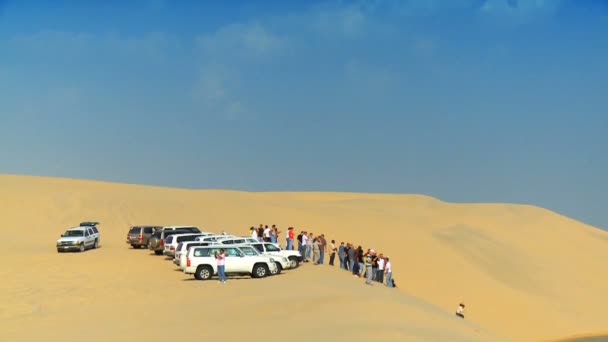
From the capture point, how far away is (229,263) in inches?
1124

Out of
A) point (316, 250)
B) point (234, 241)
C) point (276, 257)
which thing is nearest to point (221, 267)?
point (276, 257)

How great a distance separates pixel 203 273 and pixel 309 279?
436 centimetres

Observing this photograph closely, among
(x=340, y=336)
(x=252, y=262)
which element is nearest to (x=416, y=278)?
(x=252, y=262)

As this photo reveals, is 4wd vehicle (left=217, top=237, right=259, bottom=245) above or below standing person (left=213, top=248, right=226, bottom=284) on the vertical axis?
above

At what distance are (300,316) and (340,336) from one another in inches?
97.8

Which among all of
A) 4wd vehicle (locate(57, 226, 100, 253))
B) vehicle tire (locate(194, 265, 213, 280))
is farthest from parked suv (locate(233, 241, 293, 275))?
4wd vehicle (locate(57, 226, 100, 253))

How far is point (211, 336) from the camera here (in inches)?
685

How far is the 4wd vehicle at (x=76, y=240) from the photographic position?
4012 cm

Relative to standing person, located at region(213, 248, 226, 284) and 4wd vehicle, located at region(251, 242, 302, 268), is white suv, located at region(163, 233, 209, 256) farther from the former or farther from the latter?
standing person, located at region(213, 248, 226, 284)

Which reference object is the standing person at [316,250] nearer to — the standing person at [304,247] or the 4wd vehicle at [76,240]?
the standing person at [304,247]

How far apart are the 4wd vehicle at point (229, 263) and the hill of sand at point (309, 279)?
0.60 metres

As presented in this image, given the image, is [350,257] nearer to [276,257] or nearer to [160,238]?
[276,257]

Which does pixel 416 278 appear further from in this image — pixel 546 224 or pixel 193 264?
pixel 546 224

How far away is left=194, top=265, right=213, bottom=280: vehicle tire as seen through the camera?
28.3m
